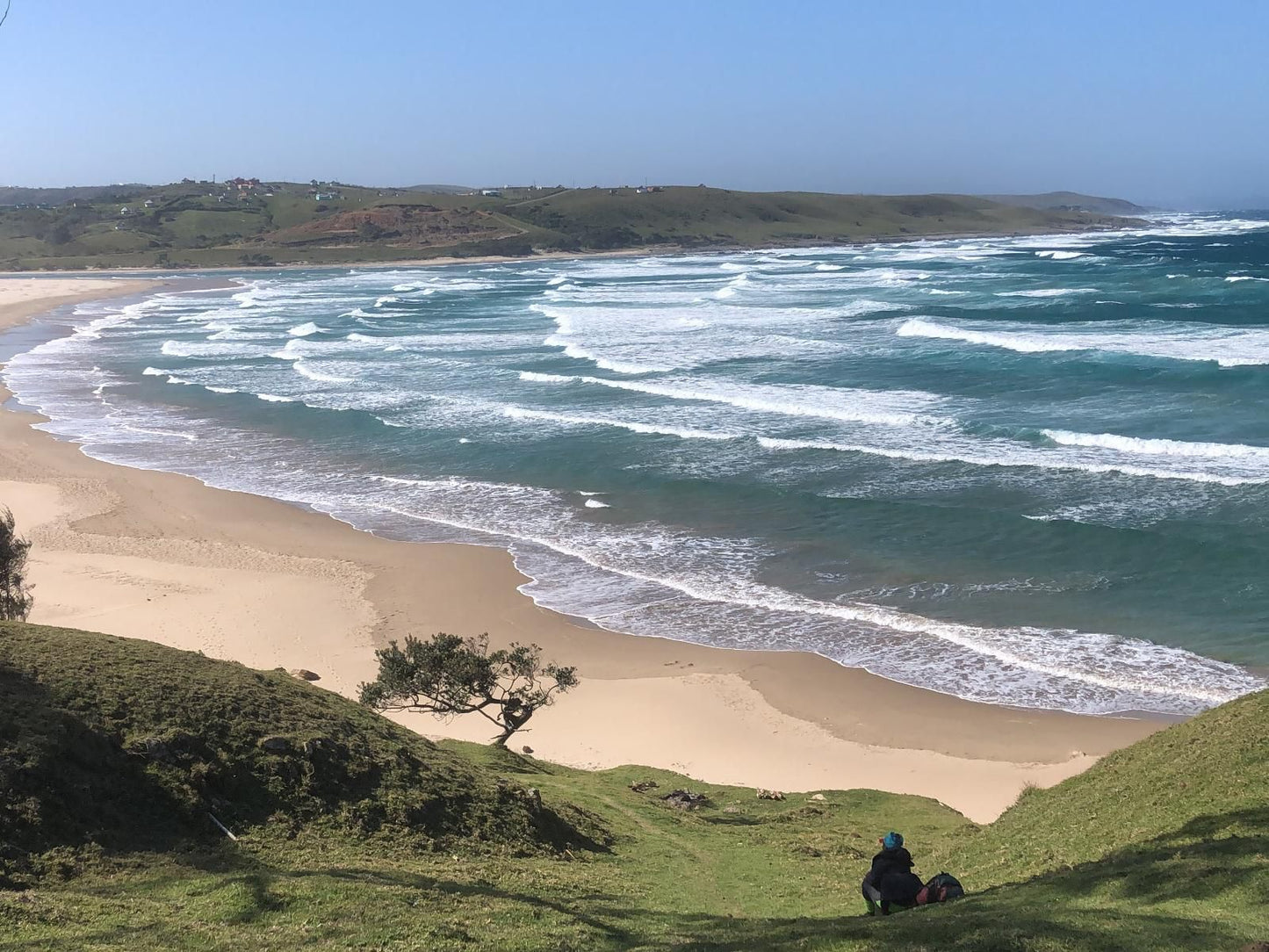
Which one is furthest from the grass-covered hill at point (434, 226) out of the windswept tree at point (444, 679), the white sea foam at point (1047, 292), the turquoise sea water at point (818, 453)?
the windswept tree at point (444, 679)

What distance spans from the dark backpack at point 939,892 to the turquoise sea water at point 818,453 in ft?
33.4

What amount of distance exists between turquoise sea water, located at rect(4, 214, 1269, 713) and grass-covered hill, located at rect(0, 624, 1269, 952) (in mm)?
7478

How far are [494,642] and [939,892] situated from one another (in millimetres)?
14193

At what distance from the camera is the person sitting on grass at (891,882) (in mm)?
8875

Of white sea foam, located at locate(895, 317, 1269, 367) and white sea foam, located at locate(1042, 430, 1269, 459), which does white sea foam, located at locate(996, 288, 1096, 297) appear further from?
white sea foam, located at locate(1042, 430, 1269, 459)

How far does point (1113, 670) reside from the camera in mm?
19016

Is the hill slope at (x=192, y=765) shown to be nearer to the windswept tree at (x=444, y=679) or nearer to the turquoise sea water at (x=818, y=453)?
the windswept tree at (x=444, y=679)

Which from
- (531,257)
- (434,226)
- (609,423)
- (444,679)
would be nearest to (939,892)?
(444,679)

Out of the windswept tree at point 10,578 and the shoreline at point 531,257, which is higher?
the shoreline at point 531,257

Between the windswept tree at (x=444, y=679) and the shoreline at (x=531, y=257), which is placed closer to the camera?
the windswept tree at (x=444, y=679)

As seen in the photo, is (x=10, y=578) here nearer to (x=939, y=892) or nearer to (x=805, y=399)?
(x=939, y=892)

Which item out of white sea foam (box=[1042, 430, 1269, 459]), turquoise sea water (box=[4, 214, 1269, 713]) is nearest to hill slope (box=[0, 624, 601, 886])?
turquoise sea water (box=[4, 214, 1269, 713])

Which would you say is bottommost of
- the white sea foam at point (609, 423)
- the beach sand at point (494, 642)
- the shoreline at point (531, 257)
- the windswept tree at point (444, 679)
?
the beach sand at point (494, 642)

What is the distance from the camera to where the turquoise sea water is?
21.4 metres
